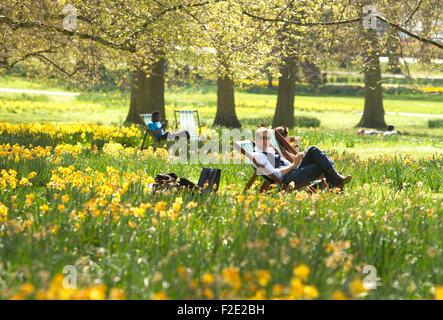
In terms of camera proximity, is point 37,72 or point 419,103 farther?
point 419,103

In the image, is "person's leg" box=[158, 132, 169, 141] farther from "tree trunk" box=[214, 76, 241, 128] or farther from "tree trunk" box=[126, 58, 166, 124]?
"tree trunk" box=[214, 76, 241, 128]

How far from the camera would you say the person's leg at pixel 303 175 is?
10148 mm

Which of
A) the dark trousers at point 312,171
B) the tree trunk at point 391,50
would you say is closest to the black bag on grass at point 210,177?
the dark trousers at point 312,171

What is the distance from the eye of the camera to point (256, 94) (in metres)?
54.2

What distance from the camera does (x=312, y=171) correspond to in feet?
33.6

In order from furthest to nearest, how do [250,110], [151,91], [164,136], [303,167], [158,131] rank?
[250,110] → [151,91] → [164,136] → [158,131] → [303,167]

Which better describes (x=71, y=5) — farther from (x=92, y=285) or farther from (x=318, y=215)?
(x=92, y=285)

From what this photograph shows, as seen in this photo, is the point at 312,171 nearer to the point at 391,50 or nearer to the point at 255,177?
the point at 255,177

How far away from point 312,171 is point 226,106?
1702cm

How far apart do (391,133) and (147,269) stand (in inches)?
775

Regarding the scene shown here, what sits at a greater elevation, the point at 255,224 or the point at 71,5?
the point at 71,5

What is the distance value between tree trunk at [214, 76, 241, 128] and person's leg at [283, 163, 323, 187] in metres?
16.6

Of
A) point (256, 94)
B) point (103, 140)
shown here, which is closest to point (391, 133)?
point (103, 140)

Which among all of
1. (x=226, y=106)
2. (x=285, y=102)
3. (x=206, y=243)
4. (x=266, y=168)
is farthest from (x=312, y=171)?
(x=226, y=106)
